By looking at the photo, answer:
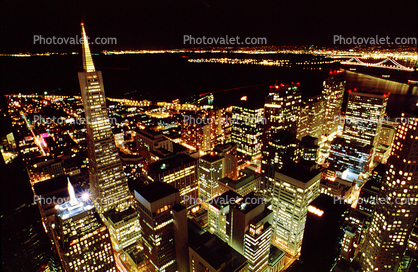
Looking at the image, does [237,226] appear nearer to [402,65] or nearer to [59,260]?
[59,260]

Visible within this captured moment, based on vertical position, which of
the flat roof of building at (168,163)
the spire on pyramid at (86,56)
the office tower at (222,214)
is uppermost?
the spire on pyramid at (86,56)

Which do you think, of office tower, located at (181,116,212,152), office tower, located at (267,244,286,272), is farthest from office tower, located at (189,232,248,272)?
office tower, located at (181,116,212,152)

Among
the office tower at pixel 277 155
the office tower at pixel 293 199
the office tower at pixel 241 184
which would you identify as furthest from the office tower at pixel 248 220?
the office tower at pixel 277 155

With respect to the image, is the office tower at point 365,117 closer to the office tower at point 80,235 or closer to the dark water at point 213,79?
the dark water at point 213,79

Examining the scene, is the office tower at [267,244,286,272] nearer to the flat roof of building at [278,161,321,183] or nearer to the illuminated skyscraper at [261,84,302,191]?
the flat roof of building at [278,161,321,183]

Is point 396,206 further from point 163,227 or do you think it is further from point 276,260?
point 163,227

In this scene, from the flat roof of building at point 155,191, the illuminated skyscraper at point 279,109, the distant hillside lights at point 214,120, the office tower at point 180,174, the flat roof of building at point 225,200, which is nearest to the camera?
the flat roof of building at point 155,191

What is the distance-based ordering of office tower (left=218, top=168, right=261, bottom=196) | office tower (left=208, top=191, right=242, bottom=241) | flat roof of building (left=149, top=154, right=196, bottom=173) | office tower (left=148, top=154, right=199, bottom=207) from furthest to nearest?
office tower (left=218, top=168, right=261, bottom=196) → flat roof of building (left=149, top=154, right=196, bottom=173) → office tower (left=148, top=154, right=199, bottom=207) → office tower (left=208, top=191, right=242, bottom=241)
